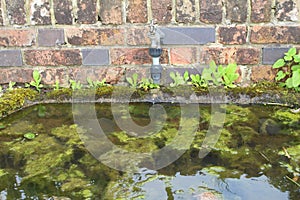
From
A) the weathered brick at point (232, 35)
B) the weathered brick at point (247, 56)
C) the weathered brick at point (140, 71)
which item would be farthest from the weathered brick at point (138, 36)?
the weathered brick at point (247, 56)

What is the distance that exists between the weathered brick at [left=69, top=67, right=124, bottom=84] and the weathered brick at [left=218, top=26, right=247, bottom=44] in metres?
0.56

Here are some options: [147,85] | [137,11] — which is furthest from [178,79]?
[137,11]

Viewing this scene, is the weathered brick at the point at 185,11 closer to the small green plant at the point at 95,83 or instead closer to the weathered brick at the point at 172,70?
the weathered brick at the point at 172,70

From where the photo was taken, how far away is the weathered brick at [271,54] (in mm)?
2209

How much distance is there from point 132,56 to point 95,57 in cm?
20

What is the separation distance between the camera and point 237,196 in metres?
1.35

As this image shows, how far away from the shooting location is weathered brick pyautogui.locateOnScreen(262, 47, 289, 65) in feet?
7.25

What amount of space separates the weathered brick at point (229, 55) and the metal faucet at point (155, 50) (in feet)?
0.76

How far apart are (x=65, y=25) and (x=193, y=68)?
0.71 metres

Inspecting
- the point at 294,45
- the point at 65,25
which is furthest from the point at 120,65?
the point at 294,45

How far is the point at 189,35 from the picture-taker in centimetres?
221

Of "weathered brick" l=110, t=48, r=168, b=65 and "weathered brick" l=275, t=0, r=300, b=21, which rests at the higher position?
"weathered brick" l=275, t=0, r=300, b=21

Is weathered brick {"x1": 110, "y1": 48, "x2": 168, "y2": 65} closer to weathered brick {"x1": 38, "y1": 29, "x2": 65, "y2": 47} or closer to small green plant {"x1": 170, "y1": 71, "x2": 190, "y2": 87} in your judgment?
small green plant {"x1": 170, "y1": 71, "x2": 190, "y2": 87}

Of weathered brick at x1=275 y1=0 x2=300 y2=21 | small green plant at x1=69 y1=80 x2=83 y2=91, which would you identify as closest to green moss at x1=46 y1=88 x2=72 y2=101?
small green plant at x1=69 y1=80 x2=83 y2=91
